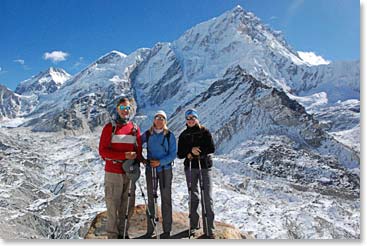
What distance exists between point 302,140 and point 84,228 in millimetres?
123168

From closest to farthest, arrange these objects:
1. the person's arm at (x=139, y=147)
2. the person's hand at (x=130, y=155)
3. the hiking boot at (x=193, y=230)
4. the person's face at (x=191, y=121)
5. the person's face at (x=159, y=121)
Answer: the person's hand at (x=130, y=155), the person's arm at (x=139, y=147), the person's face at (x=159, y=121), the hiking boot at (x=193, y=230), the person's face at (x=191, y=121)

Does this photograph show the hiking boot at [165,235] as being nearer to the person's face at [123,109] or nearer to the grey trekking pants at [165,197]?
the grey trekking pants at [165,197]

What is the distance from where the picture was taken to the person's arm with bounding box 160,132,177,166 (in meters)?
9.70

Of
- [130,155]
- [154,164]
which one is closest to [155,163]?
[154,164]

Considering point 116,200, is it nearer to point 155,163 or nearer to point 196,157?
point 155,163

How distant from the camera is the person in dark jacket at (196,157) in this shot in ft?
32.7

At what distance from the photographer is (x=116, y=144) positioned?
30.2 feet

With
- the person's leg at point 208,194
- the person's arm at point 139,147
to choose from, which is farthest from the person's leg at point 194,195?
the person's arm at point 139,147

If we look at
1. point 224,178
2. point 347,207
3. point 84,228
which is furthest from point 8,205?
point 347,207

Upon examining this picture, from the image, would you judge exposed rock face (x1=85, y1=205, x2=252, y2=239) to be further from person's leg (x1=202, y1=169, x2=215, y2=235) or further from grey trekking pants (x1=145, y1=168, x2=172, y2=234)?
person's leg (x1=202, y1=169, x2=215, y2=235)

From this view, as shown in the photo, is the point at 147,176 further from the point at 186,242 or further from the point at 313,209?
the point at 313,209

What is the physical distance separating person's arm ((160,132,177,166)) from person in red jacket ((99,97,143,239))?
1.89 ft

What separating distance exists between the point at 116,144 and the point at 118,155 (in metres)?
0.25

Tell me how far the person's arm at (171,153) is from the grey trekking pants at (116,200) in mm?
884
